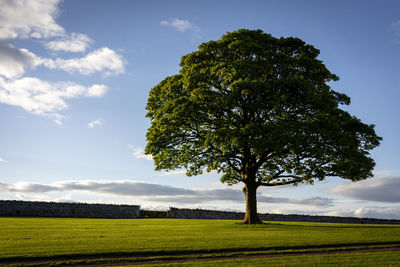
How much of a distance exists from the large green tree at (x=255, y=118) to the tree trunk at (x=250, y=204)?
0.09 meters

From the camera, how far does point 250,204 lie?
2938 cm

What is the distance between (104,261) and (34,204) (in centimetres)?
3881

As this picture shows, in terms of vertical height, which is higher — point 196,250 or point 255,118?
point 255,118

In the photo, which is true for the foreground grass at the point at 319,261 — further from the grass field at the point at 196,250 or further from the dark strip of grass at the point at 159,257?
the dark strip of grass at the point at 159,257

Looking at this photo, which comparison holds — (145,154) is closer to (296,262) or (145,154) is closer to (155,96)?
(155,96)

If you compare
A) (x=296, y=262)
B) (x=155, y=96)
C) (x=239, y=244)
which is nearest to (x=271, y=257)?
(x=296, y=262)

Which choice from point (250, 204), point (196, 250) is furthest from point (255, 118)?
point (196, 250)

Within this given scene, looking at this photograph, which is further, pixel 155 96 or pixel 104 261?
pixel 155 96

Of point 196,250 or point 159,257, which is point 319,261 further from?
point 159,257

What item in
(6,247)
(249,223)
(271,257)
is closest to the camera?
(271,257)

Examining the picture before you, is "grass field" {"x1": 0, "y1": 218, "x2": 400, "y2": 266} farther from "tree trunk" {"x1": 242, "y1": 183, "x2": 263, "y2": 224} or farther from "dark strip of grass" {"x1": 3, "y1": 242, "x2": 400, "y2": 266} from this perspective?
"tree trunk" {"x1": 242, "y1": 183, "x2": 263, "y2": 224}

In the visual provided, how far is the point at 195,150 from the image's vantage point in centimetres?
2867

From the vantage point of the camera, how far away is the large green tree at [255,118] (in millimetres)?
25281

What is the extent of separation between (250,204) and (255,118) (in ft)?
26.3
